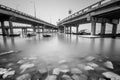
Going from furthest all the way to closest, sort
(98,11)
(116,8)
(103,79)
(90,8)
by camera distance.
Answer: (90,8) < (98,11) < (116,8) < (103,79)

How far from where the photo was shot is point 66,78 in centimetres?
174

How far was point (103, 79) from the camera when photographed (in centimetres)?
169

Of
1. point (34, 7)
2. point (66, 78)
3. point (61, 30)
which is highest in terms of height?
point (34, 7)

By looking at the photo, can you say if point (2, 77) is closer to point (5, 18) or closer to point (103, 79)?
point (103, 79)

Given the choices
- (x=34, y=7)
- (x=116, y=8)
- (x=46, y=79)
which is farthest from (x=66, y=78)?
(x=34, y=7)

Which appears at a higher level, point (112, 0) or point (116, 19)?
point (112, 0)

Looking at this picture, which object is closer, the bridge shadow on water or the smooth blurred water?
the bridge shadow on water

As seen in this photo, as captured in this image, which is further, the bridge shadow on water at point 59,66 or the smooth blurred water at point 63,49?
the smooth blurred water at point 63,49

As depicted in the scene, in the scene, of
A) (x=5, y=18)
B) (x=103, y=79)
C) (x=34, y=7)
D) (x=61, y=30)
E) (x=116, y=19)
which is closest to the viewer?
(x=103, y=79)

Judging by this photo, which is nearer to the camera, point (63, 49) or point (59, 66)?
point (59, 66)

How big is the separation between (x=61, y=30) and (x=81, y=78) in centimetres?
5803

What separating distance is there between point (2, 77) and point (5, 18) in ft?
80.7

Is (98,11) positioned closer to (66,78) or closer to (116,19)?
(116,19)

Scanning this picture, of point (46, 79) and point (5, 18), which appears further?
point (5, 18)
